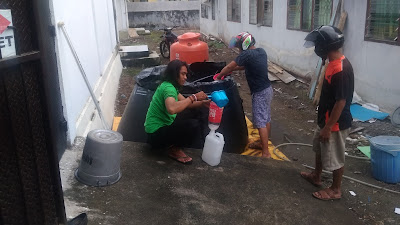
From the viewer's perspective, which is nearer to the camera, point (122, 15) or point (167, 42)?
point (167, 42)

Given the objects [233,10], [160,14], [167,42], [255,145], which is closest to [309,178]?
[255,145]

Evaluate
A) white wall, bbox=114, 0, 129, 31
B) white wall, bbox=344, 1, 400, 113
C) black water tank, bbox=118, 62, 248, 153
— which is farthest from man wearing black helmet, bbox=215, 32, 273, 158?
white wall, bbox=114, 0, 129, 31

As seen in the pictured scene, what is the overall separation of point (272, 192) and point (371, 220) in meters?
1.02

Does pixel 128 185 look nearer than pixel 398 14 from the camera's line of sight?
Yes

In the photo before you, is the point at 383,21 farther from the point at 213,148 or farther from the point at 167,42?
the point at 167,42

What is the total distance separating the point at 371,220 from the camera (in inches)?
137

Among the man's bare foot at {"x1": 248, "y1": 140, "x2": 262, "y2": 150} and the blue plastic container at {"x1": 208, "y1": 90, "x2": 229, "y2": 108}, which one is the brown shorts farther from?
the man's bare foot at {"x1": 248, "y1": 140, "x2": 262, "y2": 150}

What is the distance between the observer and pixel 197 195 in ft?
10.5

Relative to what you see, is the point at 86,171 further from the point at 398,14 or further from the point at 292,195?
the point at 398,14

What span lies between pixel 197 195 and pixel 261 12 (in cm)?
992

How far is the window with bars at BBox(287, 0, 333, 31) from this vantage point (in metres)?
8.11

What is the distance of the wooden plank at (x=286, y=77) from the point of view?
9.23 meters

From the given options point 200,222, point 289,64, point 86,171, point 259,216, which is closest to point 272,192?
point 259,216

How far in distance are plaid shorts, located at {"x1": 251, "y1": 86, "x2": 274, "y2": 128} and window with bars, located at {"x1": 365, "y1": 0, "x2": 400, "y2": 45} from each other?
9.18 feet
